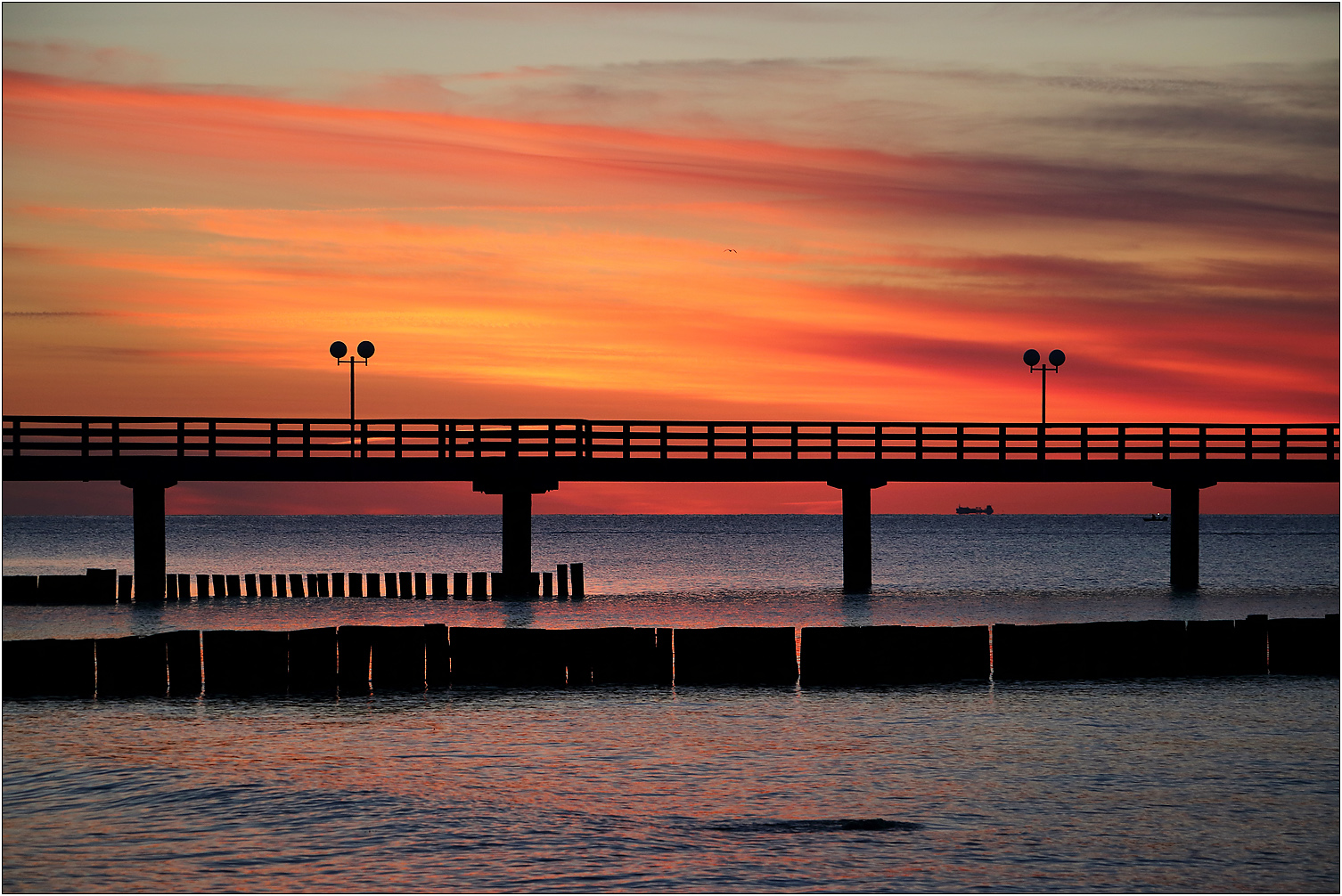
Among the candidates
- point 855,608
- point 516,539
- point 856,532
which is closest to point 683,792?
point 855,608

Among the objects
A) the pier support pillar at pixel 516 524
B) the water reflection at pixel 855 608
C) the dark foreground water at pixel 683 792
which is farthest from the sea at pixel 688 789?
the pier support pillar at pixel 516 524

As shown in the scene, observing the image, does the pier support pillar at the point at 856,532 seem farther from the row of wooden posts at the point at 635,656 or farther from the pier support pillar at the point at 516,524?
the row of wooden posts at the point at 635,656

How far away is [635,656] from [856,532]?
22.5m

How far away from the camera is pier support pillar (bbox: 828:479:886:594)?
141 ft

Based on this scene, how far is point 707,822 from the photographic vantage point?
1391 centimetres

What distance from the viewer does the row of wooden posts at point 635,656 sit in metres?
20.9

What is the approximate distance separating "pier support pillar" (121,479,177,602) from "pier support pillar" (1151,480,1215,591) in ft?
93.7

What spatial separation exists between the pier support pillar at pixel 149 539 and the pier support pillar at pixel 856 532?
18333mm

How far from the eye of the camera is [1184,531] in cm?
4691

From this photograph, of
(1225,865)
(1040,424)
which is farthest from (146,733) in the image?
(1040,424)

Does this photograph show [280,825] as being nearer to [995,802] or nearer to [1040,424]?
[995,802]

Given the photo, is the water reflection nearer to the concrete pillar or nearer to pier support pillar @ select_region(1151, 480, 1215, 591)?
the concrete pillar

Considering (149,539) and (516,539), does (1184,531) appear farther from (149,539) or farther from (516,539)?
(149,539)

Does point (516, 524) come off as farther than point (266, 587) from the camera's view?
No
